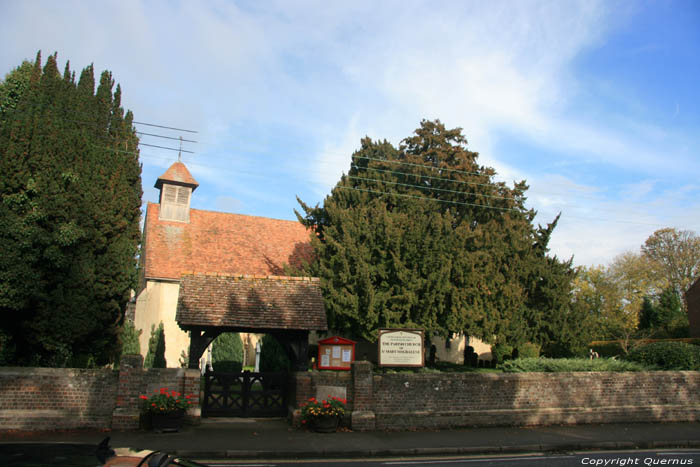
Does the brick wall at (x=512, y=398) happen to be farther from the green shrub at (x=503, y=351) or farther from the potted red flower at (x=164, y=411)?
the green shrub at (x=503, y=351)

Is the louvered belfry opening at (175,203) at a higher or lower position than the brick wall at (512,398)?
higher

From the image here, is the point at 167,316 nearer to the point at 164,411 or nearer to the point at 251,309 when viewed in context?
the point at 251,309

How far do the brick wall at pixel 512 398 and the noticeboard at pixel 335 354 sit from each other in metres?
0.62

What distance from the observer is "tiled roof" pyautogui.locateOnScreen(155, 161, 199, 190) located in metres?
32.3

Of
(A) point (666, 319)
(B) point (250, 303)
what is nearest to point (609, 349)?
(A) point (666, 319)

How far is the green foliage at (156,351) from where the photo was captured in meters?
24.7

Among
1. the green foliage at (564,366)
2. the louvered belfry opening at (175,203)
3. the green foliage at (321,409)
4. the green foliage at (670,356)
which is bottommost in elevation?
the green foliage at (321,409)

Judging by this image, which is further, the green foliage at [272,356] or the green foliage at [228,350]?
the green foliage at [228,350]

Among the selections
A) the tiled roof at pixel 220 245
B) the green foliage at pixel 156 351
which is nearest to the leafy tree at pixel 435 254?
the tiled roof at pixel 220 245

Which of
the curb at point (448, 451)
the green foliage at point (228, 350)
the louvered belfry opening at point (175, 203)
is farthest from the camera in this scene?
the louvered belfry opening at point (175, 203)

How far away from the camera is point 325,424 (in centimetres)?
1260

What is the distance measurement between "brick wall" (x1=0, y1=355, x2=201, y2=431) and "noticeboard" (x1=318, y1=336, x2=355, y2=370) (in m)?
4.47

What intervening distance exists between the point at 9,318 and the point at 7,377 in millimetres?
5427

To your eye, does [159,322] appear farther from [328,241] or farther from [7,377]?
[7,377]
